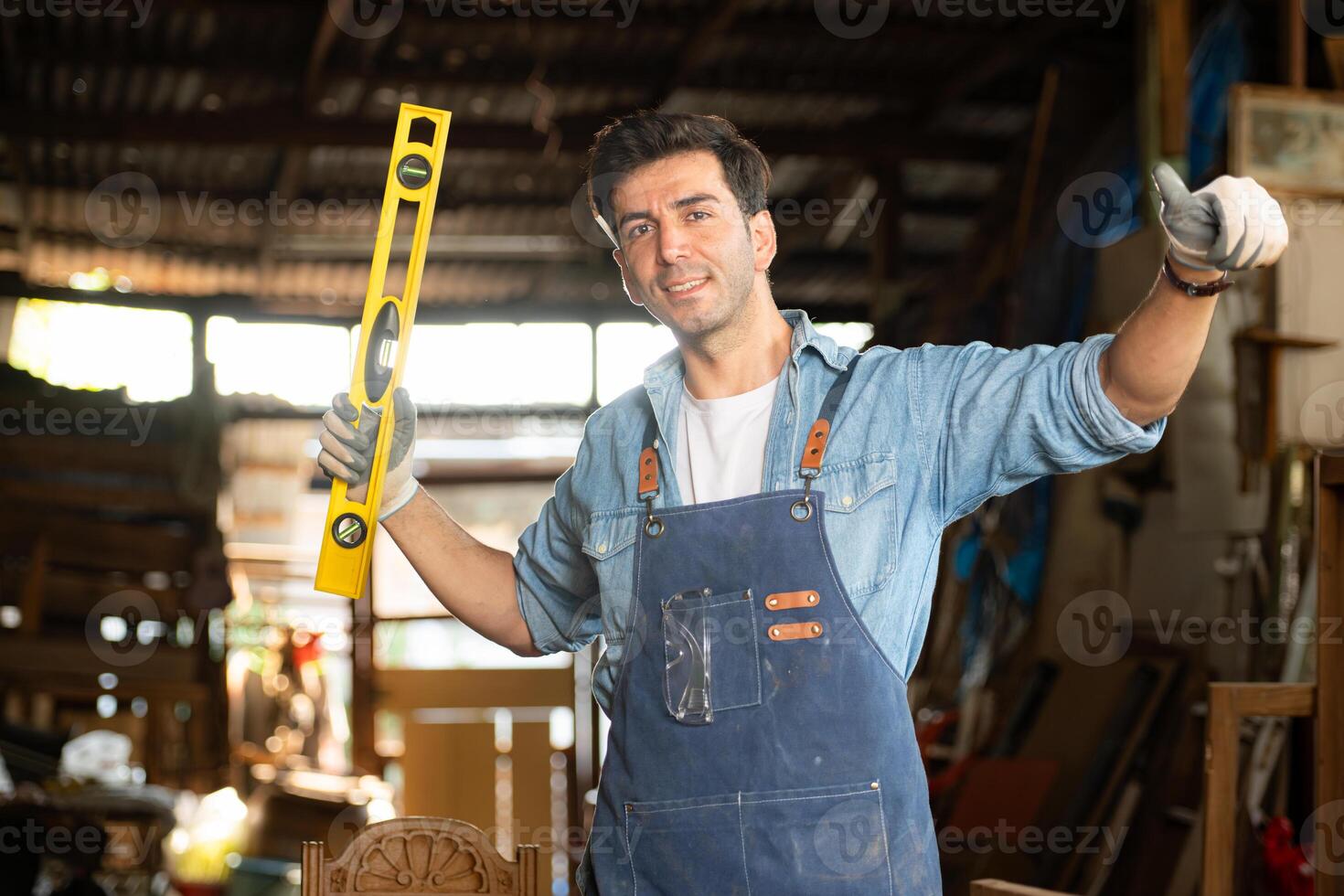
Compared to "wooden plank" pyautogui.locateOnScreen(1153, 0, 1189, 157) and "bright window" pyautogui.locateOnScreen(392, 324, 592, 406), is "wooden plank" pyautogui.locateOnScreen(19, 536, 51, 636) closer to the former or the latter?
"bright window" pyautogui.locateOnScreen(392, 324, 592, 406)

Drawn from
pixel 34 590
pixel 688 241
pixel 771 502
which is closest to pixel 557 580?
pixel 771 502

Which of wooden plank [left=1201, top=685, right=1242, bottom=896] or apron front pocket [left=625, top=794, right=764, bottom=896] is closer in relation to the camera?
apron front pocket [left=625, top=794, right=764, bottom=896]

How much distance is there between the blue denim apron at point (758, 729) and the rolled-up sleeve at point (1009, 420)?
15 cm

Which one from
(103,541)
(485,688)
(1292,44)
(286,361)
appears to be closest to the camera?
(1292,44)

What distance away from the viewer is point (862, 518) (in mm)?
1837

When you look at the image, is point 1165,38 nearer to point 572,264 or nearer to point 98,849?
point 98,849

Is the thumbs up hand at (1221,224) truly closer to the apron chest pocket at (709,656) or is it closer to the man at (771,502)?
the man at (771,502)

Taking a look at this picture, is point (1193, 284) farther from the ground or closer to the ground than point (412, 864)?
farther from the ground

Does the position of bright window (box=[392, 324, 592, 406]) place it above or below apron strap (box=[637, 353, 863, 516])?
above

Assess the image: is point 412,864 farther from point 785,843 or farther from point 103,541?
point 103,541

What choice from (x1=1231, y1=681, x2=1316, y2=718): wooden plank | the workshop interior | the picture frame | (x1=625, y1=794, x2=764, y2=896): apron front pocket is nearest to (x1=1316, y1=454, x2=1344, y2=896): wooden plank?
the workshop interior

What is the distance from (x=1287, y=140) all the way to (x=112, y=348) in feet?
26.8

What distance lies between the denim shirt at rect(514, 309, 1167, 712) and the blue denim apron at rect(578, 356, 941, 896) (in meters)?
0.03

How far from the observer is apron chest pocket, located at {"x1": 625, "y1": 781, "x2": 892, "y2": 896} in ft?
5.67
